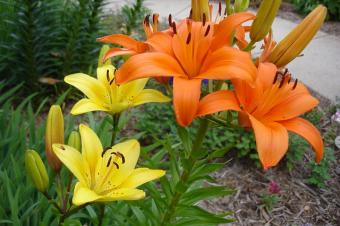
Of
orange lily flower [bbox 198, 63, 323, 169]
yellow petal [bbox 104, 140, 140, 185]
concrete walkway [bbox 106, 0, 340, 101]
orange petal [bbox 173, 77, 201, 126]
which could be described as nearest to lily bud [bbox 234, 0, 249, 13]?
orange lily flower [bbox 198, 63, 323, 169]

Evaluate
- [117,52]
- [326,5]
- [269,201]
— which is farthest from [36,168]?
[326,5]

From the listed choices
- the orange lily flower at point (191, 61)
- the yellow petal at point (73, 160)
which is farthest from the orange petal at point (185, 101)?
the yellow petal at point (73, 160)

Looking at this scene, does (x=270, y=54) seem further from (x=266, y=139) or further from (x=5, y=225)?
(x=5, y=225)

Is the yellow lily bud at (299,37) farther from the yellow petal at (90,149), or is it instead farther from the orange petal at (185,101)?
the yellow petal at (90,149)

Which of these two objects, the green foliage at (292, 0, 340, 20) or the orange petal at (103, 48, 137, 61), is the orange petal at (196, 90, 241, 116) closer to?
the orange petal at (103, 48, 137, 61)

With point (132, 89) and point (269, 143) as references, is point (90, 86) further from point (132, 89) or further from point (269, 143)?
point (269, 143)
